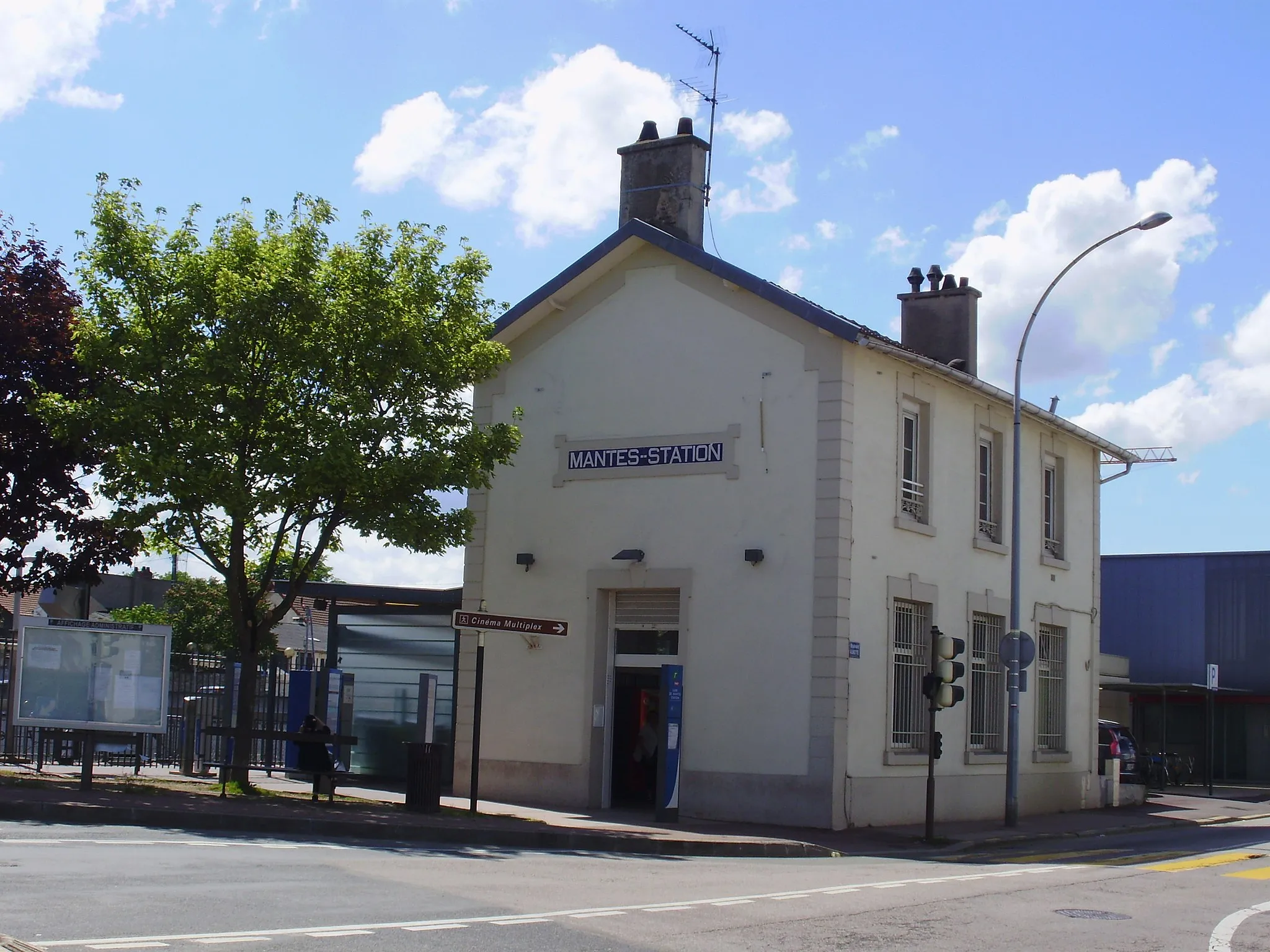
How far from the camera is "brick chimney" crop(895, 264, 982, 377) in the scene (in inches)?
1025

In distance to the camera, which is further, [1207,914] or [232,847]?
[232,847]

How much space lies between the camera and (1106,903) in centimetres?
1241

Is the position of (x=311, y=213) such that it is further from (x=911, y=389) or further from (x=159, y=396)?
(x=911, y=389)

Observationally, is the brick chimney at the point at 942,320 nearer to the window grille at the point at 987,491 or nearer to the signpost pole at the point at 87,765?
the window grille at the point at 987,491

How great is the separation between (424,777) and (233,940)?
9.34 metres

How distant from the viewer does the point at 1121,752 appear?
29.9m

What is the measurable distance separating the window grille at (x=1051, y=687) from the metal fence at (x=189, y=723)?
42.1ft

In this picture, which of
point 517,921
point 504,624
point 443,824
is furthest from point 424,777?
point 517,921

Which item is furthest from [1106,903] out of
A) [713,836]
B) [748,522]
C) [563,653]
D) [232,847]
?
[563,653]

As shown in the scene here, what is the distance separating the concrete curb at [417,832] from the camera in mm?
14930

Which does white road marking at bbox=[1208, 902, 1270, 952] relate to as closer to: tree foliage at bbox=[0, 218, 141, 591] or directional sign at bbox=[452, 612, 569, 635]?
directional sign at bbox=[452, 612, 569, 635]

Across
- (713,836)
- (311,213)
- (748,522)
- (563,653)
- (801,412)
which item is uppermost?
(311,213)

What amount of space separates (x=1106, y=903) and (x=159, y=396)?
12.1 metres

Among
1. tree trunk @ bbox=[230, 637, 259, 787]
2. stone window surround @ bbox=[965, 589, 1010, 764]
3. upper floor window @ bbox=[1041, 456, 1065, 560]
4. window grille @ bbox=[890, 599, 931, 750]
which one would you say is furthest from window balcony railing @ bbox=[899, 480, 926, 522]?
tree trunk @ bbox=[230, 637, 259, 787]
